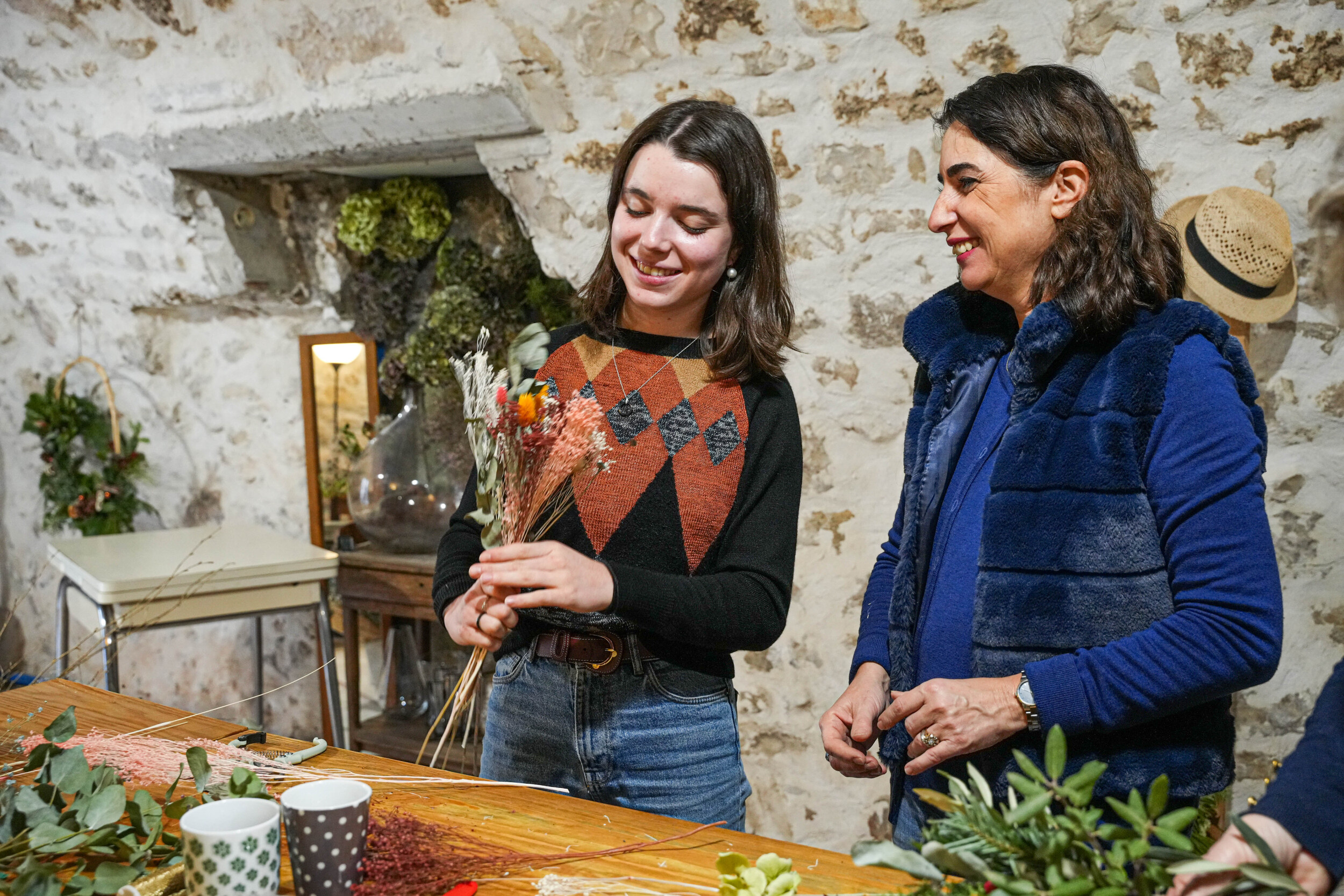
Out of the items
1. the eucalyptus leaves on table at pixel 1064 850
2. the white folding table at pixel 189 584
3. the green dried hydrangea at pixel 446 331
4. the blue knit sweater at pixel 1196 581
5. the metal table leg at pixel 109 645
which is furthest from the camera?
the green dried hydrangea at pixel 446 331

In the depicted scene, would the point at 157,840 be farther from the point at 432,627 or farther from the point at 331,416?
the point at 331,416

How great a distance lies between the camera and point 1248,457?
127 centimetres

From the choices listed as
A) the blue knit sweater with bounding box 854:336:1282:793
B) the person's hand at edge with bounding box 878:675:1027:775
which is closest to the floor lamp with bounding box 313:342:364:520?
the person's hand at edge with bounding box 878:675:1027:775

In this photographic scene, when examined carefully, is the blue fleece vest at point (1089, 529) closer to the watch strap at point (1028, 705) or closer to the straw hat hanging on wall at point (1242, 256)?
the watch strap at point (1028, 705)

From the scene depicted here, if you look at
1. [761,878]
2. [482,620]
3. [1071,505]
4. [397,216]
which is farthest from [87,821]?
[397,216]

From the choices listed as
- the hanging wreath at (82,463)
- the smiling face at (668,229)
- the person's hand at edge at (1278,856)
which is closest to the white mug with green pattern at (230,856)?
the person's hand at edge at (1278,856)

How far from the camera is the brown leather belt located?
157 centimetres

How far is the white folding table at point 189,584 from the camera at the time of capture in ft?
9.46

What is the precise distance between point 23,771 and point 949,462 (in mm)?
1223

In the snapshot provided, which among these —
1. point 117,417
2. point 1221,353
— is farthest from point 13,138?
point 1221,353

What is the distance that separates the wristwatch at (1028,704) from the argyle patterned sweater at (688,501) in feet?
1.15

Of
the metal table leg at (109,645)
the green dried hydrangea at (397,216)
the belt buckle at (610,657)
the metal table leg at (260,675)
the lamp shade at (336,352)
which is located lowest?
the metal table leg at (260,675)

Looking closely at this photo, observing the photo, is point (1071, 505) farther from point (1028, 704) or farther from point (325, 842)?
point (325, 842)

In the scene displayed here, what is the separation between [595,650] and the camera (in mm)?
1577
